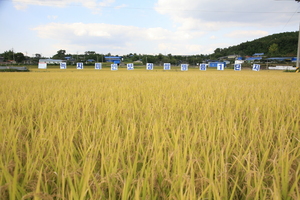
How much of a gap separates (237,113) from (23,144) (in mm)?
2096

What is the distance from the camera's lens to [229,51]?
93.1 m

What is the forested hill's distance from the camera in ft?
239

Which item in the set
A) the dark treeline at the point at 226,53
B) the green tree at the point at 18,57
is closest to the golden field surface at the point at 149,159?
the dark treeline at the point at 226,53

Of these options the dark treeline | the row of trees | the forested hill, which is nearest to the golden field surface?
the row of trees

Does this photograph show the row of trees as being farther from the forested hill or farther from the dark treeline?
the forested hill

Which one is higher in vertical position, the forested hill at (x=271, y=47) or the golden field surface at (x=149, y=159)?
the forested hill at (x=271, y=47)

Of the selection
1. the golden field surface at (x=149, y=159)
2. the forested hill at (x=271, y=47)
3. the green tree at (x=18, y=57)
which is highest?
the forested hill at (x=271, y=47)

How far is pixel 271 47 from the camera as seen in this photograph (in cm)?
7419

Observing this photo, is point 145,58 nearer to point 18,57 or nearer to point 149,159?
point 18,57

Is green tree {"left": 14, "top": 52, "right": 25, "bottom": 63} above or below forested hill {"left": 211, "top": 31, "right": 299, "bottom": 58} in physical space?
below

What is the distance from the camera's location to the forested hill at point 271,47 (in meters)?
72.9

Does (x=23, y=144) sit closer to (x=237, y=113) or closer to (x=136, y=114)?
(x=136, y=114)

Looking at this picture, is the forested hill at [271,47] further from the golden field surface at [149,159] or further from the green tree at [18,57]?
the golden field surface at [149,159]

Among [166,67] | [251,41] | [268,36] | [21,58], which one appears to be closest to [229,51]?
[251,41]
